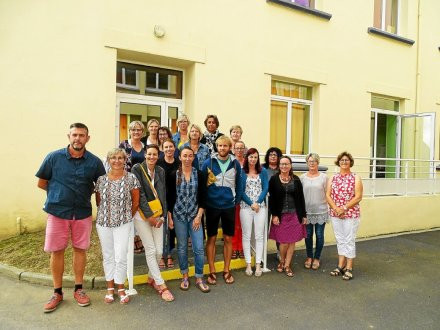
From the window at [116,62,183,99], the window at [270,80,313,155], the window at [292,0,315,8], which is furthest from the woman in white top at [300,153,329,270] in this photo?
the window at [292,0,315,8]

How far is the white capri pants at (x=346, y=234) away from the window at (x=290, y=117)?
3.44 metres

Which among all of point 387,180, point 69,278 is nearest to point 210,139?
point 69,278

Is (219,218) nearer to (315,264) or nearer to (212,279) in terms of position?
(212,279)

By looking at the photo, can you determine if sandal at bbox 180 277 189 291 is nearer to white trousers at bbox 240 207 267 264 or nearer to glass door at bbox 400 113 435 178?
white trousers at bbox 240 207 267 264

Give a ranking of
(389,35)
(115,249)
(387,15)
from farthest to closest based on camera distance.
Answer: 1. (387,15)
2. (389,35)
3. (115,249)

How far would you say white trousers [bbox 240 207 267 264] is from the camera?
4734 mm

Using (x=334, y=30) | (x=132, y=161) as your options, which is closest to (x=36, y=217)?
(x=132, y=161)

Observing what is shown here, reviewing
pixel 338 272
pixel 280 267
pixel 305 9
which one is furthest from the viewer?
pixel 305 9

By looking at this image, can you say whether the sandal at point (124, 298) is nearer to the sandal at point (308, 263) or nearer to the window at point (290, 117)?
the sandal at point (308, 263)

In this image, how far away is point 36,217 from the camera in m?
5.71

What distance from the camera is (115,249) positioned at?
12.5ft

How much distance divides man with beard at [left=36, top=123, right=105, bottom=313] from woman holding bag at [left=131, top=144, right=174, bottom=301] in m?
0.51

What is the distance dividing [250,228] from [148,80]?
12.3ft

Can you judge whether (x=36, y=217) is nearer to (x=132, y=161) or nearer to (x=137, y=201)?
(x=132, y=161)
